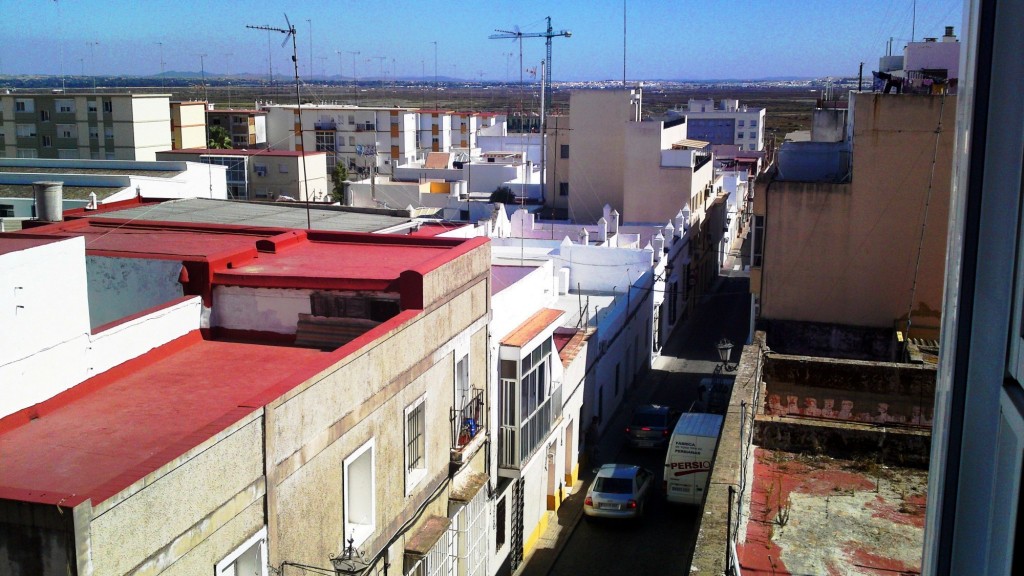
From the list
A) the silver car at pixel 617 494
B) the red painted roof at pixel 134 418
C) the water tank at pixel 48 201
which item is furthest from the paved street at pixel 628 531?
the water tank at pixel 48 201

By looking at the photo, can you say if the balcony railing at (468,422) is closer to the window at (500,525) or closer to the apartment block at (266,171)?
the window at (500,525)

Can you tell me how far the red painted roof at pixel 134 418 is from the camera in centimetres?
697

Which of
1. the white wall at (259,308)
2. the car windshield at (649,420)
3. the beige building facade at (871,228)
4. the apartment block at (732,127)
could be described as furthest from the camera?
the apartment block at (732,127)

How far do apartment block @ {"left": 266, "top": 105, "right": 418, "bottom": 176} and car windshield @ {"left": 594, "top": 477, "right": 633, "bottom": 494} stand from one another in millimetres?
41017

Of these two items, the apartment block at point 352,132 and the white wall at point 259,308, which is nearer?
the white wall at point 259,308

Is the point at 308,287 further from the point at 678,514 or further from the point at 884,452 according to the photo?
the point at 678,514

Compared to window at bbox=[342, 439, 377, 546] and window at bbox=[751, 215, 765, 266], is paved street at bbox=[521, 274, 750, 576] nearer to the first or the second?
window at bbox=[342, 439, 377, 546]

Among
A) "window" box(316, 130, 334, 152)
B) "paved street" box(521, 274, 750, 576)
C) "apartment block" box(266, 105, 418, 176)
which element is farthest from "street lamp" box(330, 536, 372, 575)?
"window" box(316, 130, 334, 152)

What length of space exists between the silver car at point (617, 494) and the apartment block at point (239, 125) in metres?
54.1

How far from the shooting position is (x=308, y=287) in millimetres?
11562

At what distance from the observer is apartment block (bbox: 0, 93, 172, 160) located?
1874 inches

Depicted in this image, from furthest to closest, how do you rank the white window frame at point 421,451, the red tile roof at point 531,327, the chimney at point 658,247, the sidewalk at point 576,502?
1. the chimney at point 658,247
2. the sidewalk at point 576,502
3. the red tile roof at point 531,327
4. the white window frame at point 421,451

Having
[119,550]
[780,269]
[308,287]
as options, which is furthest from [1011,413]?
[780,269]

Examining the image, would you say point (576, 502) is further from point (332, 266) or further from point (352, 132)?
point (352, 132)
